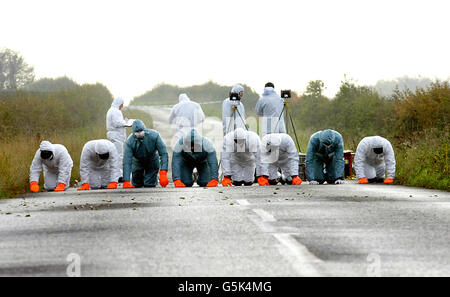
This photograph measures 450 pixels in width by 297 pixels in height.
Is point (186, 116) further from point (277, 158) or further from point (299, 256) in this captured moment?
point (299, 256)

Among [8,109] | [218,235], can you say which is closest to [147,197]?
[218,235]

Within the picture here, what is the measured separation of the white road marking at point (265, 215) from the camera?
481 inches

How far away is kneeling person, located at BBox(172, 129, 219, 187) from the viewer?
2208 centimetres

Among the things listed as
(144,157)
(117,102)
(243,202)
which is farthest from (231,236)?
(117,102)

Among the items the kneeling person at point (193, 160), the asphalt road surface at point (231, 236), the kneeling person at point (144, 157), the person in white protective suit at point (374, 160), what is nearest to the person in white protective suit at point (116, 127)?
the kneeling person at point (144, 157)

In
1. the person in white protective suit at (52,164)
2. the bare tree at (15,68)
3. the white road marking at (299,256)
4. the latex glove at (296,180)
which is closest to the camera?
the white road marking at (299,256)

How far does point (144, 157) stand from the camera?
22594 mm

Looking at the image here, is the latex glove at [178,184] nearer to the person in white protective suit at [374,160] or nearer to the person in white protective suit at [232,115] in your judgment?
the person in white protective suit at [232,115]

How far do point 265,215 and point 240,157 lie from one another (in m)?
9.38

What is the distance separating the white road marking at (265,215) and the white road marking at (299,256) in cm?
191

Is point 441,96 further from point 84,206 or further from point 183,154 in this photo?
point 84,206

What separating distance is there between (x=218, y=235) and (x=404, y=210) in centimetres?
418

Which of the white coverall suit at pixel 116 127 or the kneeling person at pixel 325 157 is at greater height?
the white coverall suit at pixel 116 127
